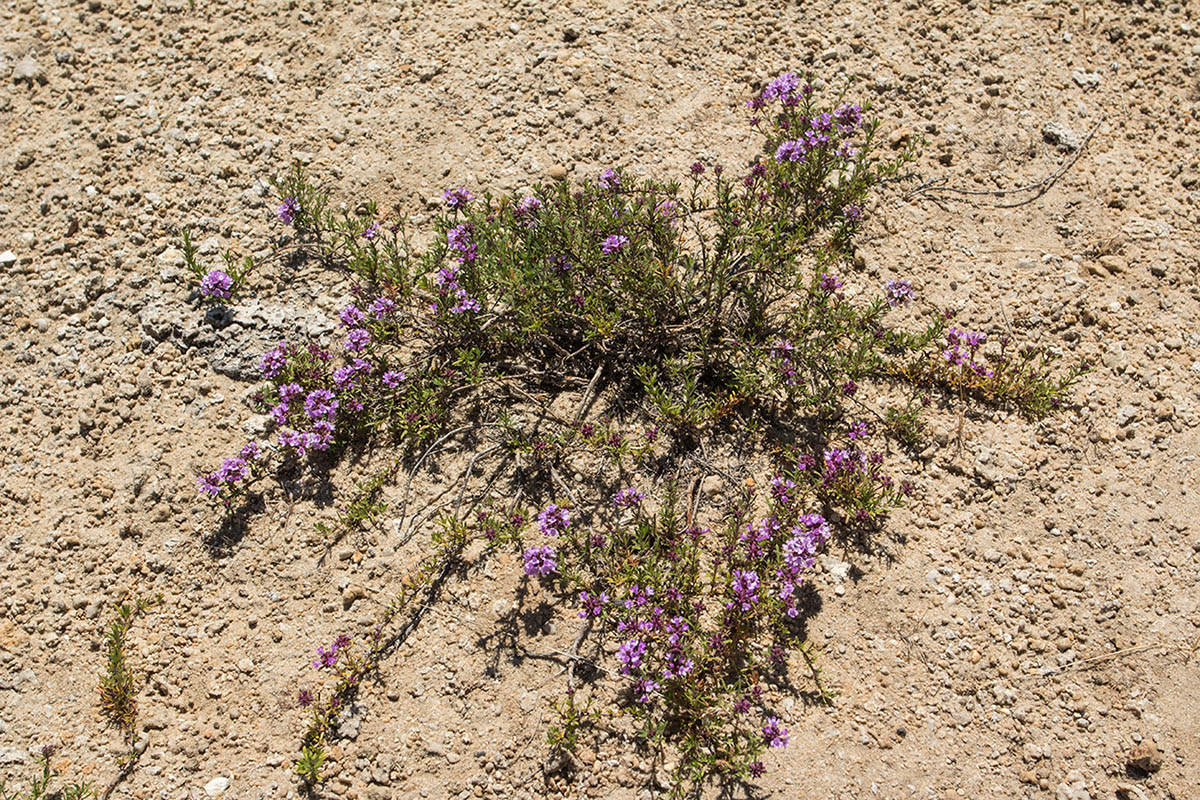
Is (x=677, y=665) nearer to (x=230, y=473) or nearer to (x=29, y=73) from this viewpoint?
(x=230, y=473)

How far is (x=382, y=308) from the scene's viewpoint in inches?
197

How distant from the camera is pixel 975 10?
611 cm

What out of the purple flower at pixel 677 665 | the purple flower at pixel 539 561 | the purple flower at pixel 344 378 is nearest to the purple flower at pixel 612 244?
the purple flower at pixel 344 378

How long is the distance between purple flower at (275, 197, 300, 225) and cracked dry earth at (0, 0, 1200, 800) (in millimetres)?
228

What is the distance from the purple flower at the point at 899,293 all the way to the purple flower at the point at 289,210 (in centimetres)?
377

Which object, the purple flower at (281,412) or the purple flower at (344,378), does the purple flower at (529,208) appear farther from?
the purple flower at (281,412)

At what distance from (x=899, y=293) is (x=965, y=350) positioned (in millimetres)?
506

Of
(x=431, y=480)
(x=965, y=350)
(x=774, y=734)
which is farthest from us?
(x=965, y=350)

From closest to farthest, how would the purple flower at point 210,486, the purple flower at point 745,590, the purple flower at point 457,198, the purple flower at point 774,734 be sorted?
1. the purple flower at point 774,734
2. the purple flower at point 745,590
3. the purple flower at point 210,486
4. the purple flower at point 457,198

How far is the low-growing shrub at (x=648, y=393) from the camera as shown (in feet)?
13.3

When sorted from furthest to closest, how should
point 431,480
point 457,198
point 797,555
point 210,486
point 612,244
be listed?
point 457,198, point 612,244, point 431,480, point 210,486, point 797,555

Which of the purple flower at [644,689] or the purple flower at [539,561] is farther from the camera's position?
the purple flower at [539,561]

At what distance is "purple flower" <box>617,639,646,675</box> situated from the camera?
153 inches

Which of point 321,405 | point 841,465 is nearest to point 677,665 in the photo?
point 841,465
